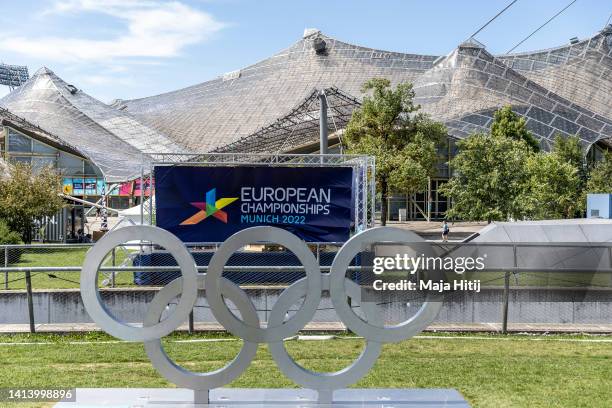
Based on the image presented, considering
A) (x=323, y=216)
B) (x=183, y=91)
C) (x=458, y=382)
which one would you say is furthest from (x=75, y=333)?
(x=183, y=91)

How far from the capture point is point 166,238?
328 inches

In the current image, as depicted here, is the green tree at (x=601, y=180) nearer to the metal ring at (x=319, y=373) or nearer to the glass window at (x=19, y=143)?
the metal ring at (x=319, y=373)

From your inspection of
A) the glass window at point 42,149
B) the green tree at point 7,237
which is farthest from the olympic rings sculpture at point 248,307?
the glass window at point 42,149

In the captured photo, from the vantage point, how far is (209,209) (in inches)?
881

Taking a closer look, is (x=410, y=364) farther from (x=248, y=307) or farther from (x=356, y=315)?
(x=248, y=307)

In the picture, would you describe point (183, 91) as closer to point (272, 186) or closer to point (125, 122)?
point (125, 122)

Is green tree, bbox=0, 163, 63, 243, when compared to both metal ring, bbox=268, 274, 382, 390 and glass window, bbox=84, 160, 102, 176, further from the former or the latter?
glass window, bbox=84, 160, 102, 176

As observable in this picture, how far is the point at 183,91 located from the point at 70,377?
110m

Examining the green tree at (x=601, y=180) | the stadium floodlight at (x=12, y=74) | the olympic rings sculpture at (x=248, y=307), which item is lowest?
the olympic rings sculpture at (x=248, y=307)

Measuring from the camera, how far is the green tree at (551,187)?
43594mm

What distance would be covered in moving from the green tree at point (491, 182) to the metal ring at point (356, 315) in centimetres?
3255

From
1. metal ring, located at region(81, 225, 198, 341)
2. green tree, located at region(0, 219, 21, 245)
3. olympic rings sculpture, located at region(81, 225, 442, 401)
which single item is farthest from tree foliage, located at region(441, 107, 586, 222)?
metal ring, located at region(81, 225, 198, 341)

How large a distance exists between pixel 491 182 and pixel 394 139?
7.51 meters

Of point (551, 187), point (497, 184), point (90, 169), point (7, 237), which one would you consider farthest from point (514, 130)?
point (90, 169)
